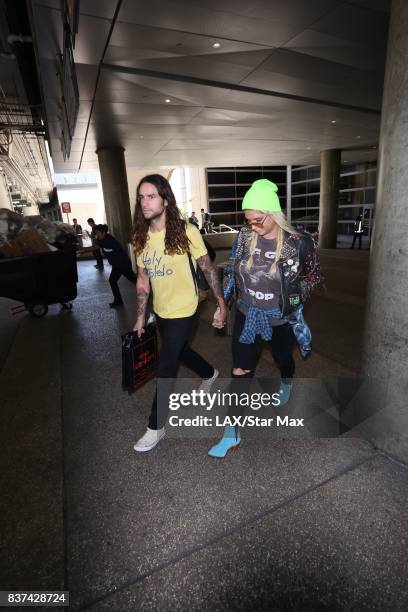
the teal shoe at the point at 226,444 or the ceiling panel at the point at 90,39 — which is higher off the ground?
the ceiling panel at the point at 90,39

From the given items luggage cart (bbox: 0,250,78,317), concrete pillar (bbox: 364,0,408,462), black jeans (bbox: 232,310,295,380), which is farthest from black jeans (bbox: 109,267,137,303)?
concrete pillar (bbox: 364,0,408,462)

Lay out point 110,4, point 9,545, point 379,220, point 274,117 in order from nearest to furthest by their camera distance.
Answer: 1. point 9,545
2. point 379,220
3. point 110,4
4. point 274,117

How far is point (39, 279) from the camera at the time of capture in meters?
6.12

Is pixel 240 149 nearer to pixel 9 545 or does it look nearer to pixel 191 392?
pixel 191 392

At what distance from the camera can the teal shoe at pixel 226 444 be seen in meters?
2.49

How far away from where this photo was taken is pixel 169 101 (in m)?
8.20

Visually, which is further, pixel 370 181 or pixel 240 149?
pixel 370 181

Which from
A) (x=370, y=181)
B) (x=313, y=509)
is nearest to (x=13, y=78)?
(x=313, y=509)

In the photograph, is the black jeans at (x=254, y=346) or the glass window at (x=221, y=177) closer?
the black jeans at (x=254, y=346)

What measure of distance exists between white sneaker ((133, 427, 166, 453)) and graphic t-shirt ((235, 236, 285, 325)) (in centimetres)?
126

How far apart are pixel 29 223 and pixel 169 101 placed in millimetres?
4530

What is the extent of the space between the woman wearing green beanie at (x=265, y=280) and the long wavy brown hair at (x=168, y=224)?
Answer: 405mm

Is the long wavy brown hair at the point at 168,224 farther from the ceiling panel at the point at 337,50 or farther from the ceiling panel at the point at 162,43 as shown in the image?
the ceiling panel at the point at 337,50

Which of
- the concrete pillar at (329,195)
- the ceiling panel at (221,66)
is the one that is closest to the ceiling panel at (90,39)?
the ceiling panel at (221,66)
